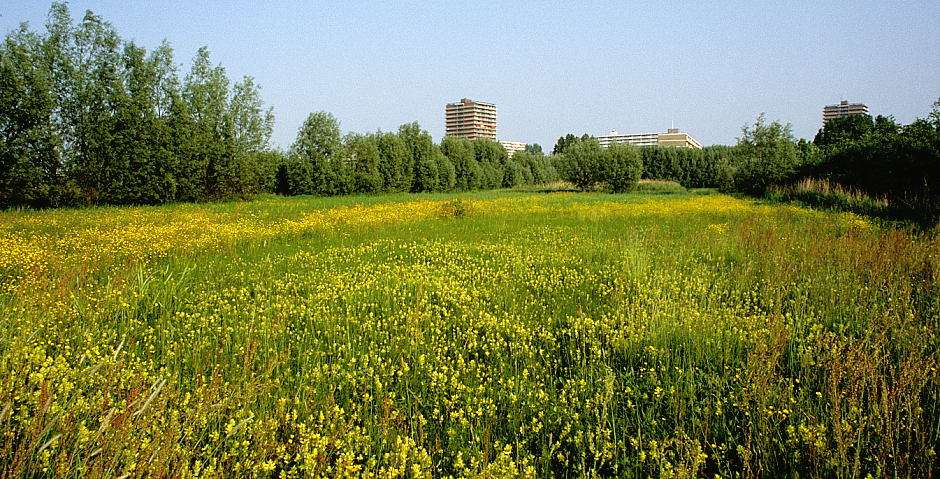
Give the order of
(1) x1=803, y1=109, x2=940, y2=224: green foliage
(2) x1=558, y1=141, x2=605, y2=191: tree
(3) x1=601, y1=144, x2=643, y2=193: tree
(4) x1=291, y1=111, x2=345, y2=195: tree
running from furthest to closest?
(2) x1=558, y1=141, x2=605, y2=191: tree → (3) x1=601, y1=144, x2=643, y2=193: tree → (4) x1=291, y1=111, x2=345, y2=195: tree → (1) x1=803, y1=109, x2=940, y2=224: green foliage

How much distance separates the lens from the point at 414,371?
414 cm

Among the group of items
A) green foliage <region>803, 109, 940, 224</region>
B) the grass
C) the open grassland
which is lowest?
the open grassland

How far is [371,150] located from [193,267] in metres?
43.2

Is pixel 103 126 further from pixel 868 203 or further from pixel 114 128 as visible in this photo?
pixel 868 203

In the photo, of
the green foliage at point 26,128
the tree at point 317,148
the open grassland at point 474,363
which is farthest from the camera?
the tree at point 317,148

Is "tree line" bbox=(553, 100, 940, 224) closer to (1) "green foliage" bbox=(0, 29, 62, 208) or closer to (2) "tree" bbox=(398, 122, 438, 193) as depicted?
(2) "tree" bbox=(398, 122, 438, 193)

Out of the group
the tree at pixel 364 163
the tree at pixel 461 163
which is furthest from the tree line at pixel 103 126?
the tree at pixel 461 163

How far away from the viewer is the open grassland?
2777 mm

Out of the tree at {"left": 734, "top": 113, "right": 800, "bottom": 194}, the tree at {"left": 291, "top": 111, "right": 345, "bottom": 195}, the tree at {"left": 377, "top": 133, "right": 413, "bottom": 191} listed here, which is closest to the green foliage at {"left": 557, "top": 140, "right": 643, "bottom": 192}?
the tree at {"left": 734, "top": 113, "right": 800, "bottom": 194}

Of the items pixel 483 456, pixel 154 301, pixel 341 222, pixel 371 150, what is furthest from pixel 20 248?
pixel 371 150

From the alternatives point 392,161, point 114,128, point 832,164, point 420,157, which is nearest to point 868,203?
point 832,164

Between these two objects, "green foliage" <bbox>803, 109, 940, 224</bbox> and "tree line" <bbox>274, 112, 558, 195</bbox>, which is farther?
"tree line" <bbox>274, 112, 558, 195</bbox>

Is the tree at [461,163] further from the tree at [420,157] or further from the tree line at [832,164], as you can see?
the tree line at [832,164]

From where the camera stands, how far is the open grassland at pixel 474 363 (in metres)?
2.78
